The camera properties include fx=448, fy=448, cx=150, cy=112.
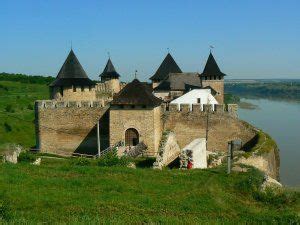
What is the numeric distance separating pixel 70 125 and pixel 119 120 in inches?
105

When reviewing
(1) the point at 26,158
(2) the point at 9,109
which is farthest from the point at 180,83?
(2) the point at 9,109

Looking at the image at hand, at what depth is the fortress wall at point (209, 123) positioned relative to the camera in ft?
65.4

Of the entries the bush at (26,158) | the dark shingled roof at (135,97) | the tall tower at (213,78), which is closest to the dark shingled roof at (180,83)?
the tall tower at (213,78)

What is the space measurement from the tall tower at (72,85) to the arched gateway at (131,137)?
3380 mm

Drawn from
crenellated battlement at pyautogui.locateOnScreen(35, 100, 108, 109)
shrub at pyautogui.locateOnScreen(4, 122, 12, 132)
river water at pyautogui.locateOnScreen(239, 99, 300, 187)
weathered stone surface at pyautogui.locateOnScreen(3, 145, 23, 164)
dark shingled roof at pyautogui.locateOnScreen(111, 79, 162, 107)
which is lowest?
river water at pyautogui.locateOnScreen(239, 99, 300, 187)

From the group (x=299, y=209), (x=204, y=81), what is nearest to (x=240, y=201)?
(x=299, y=209)

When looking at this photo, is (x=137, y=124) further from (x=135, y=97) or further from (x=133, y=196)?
(x=133, y=196)

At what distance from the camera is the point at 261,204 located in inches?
397

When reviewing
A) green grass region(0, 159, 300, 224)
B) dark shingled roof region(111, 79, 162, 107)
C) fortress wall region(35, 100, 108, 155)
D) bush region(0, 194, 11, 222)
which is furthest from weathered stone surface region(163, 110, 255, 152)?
bush region(0, 194, 11, 222)

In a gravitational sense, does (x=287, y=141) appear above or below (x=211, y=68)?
below

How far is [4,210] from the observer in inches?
323

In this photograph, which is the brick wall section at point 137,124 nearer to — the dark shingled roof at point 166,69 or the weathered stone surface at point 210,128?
the weathered stone surface at point 210,128

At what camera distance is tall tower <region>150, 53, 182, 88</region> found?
30.7m

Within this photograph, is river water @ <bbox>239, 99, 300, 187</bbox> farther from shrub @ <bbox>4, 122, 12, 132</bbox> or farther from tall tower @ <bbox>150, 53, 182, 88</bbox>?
shrub @ <bbox>4, 122, 12, 132</bbox>
